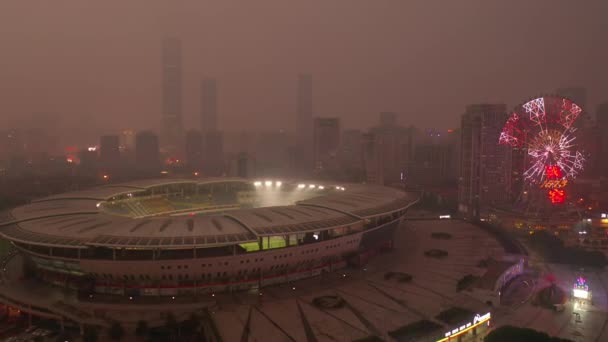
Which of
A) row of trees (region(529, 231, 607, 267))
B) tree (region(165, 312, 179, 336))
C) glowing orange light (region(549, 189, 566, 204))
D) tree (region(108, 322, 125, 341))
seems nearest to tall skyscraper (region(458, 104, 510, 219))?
glowing orange light (region(549, 189, 566, 204))

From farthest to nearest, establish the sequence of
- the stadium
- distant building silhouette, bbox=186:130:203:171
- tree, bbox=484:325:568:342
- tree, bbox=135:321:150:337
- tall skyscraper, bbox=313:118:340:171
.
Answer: tall skyscraper, bbox=313:118:340:171 < distant building silhouette, bbox=186:130:203:171 < the stadium < tree, bbox=135:321:150:337 < tree, bbox=484:325:568:342

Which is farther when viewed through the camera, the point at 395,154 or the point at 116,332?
the point at 395,154

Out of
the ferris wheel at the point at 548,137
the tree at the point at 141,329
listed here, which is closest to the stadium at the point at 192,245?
the tree at the point at 141,329

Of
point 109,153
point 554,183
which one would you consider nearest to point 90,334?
point 554,183

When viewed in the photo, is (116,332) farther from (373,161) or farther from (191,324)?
(373,161)

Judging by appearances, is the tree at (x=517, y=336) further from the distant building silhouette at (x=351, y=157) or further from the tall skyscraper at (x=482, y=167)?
the distant building silhouette at (x=351, y=157)

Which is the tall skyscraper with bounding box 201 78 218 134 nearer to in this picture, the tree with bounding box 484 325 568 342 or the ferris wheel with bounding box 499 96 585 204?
the ferris wheel with bounding box 499 96 585 204
